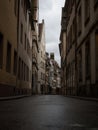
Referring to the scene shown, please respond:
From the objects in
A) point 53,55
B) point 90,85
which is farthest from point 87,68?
point 53,55

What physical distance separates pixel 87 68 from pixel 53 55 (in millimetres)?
120030

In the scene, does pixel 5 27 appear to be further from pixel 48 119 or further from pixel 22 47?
pixel 48 119

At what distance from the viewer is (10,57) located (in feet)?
65.7

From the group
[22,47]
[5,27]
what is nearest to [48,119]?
[5,27]

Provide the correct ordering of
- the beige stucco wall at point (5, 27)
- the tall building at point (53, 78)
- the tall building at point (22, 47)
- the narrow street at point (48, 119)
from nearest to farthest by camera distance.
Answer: the narrow street at point (48, 119), the beige stucco wall at point (5, 27), the tall building at point (22, 47), the tall building at point (53, 78)

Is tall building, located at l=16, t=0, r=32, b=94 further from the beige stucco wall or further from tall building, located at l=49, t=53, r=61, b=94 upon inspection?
tall building, located at l=49, t=53, r=61, b=94

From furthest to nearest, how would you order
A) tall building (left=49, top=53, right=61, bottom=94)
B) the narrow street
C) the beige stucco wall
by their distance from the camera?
tall building (left=49, top=53, right=61, bottom=94)
the beige stucco wall
the narrow street

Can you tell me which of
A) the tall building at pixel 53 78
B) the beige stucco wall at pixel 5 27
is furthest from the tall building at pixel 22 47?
→ the tall building at pixel 53 78

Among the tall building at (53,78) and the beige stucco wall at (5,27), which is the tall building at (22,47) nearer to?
the beige stucco wall at (5,27)

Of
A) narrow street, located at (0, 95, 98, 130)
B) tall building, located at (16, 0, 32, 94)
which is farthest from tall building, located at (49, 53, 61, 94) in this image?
narrow street, located at (0, 95, 98, 130)

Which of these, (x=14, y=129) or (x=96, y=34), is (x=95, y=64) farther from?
(x=14, y=129)

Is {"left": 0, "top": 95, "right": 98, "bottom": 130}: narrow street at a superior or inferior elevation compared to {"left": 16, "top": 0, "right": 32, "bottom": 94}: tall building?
inferior

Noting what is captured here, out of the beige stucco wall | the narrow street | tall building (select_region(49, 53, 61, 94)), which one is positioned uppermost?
tall building (select_region(49, 53, 61, 94))

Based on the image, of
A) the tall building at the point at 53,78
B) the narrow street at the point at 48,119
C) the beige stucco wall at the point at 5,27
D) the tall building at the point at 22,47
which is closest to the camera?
the narrow street at the point at 48,119
